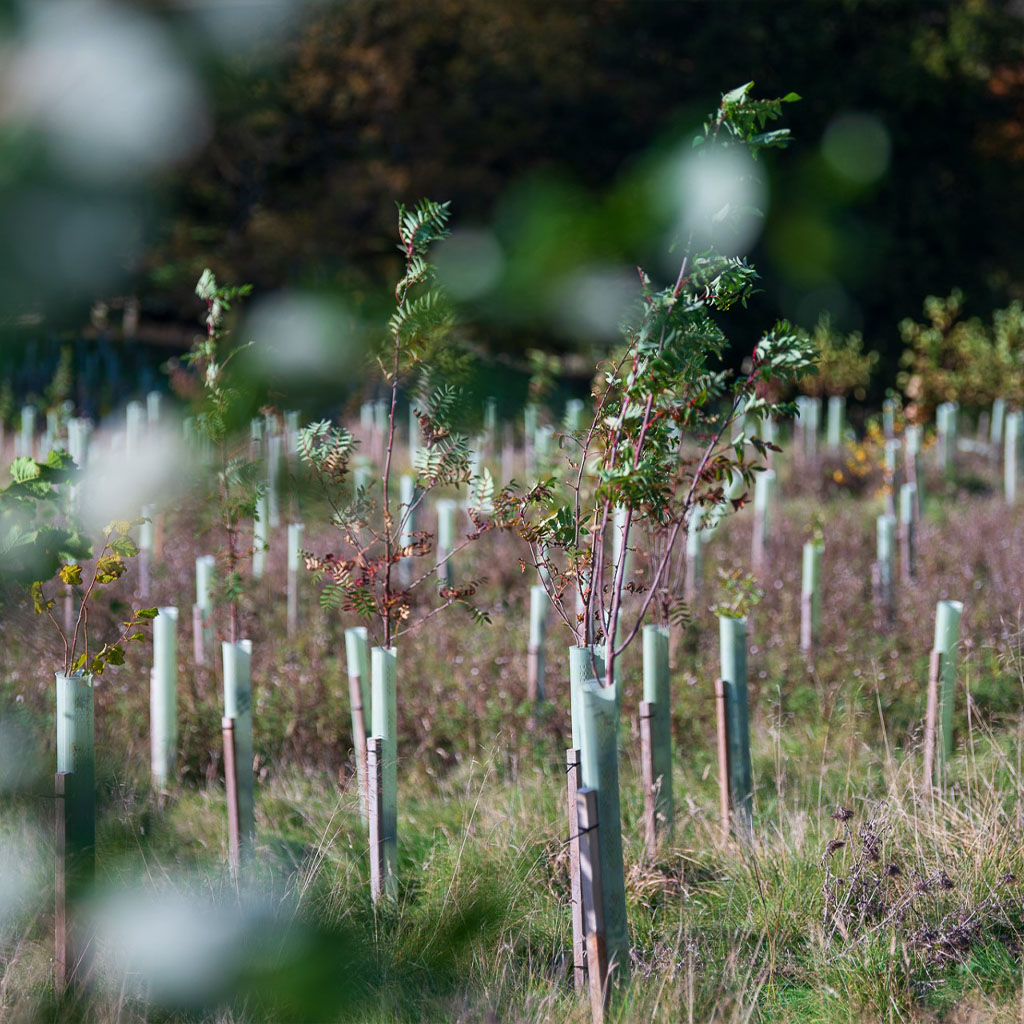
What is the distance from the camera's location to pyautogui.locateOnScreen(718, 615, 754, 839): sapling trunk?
3115 mm

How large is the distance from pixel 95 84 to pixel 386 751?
7.80 ft

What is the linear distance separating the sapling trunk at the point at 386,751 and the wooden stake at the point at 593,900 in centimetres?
69

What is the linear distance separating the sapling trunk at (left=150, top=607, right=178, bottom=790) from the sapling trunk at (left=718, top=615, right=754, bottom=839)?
1.71 meters

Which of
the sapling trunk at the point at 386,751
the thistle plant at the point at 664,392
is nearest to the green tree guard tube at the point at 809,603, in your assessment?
the thistle plant at the point at 664,392

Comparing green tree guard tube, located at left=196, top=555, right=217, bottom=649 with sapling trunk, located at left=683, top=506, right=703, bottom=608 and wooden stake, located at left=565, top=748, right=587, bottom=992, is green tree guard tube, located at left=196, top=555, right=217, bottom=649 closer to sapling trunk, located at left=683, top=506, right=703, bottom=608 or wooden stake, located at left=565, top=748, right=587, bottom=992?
sapling trunk, located at left=683, top=506, right=703, bottom=608

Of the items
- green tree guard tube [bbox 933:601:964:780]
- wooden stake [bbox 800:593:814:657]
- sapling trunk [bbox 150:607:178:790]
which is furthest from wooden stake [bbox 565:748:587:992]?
wooden stake [bbox 800:593:814:657]

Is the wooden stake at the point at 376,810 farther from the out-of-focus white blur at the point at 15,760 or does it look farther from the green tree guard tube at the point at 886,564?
the green tree guard tube at the point at 886,564

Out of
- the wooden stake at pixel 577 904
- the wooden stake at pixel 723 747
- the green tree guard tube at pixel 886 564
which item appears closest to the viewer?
the wooden stake at pixel 577 904

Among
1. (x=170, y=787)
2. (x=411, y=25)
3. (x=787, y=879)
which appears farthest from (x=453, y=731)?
(x=411, y=25)

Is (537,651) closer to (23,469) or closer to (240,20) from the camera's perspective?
(23,469)

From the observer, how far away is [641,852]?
3004 mm

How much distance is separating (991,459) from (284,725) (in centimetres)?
755

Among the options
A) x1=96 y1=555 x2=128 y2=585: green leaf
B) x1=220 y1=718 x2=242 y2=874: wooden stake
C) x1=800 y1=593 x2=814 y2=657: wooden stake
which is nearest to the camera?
x1=96 y1=555 x2=128 y2=585: green leaf

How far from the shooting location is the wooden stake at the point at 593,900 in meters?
1.94
